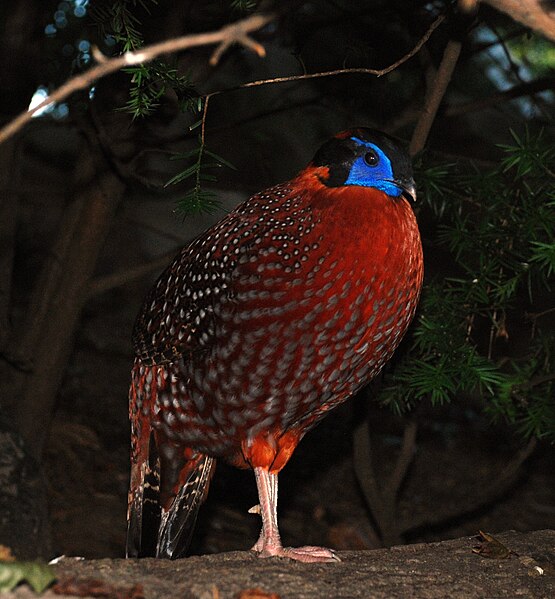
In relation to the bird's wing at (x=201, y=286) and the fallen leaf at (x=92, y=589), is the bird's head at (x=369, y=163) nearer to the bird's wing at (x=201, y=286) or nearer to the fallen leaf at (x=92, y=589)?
the bird's wing at (x=201, y=286)

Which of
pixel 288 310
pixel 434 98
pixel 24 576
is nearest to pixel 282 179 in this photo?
pixel 434 98

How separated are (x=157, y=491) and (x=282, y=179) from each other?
2.41 meters

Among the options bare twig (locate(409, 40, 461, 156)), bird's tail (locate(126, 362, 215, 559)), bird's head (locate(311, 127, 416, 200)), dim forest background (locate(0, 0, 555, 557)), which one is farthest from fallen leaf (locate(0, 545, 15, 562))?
bare twig (locate(409, 40, 461, 156))

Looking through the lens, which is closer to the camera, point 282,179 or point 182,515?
point 182,515

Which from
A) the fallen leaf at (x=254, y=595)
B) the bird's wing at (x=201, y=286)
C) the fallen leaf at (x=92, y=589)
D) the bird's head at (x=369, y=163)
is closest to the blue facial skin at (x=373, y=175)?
the bird's head at (x=369, y=163)

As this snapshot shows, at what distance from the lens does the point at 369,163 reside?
9.61 feet

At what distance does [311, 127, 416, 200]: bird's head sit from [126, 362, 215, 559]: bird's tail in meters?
1.02

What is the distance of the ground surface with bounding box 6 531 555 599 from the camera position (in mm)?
2285

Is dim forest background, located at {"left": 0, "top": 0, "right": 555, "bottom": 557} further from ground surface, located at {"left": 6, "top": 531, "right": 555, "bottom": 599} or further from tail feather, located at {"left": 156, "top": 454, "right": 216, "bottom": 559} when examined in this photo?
ground surface, located at {"left": 6, "top": 531, "right": 555, "bottom": 599}

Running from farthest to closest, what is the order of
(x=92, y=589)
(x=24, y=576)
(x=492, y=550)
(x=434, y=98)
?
(x=434, y=98) → (x=492, y=550) → (x=92, y=589) → (x=24, y=576)

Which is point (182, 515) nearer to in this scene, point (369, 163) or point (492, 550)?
point (492, 550)

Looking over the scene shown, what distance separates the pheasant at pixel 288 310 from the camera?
2840mm

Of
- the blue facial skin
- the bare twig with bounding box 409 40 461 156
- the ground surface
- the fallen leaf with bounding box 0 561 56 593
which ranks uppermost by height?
the bare twig with bounding box 409 40 461 156

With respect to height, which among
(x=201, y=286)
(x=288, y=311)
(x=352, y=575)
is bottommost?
(x=352, y=575)
